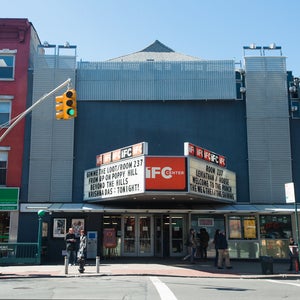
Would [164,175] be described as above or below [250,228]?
above

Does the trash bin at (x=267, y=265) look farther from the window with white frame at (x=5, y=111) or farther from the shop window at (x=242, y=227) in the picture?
the window with white frame at (x=5, y=111)

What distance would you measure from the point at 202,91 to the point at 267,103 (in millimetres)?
3651

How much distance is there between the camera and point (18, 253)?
21469 mm

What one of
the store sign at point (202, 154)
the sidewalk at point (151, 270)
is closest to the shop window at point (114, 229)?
the sidewalk at point (151, 270)

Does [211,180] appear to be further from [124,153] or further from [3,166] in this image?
[3,166]

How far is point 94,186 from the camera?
22656 millimetres

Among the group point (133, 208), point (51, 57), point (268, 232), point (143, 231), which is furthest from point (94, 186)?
point (268, 232)

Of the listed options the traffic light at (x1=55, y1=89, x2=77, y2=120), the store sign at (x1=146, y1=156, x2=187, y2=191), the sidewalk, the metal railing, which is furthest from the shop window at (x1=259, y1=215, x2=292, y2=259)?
the traffic light at (x1=55, y1=89, x2=77, y2=120)

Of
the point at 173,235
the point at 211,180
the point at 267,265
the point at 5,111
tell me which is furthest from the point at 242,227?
the point at 5,111

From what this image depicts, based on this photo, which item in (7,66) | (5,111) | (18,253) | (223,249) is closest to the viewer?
(223,249)

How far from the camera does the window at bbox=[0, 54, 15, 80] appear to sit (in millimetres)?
25297

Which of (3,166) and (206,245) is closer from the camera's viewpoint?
(206,245)

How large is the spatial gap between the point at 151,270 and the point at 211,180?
5310 millimetres

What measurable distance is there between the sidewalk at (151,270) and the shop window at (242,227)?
2.26 m
